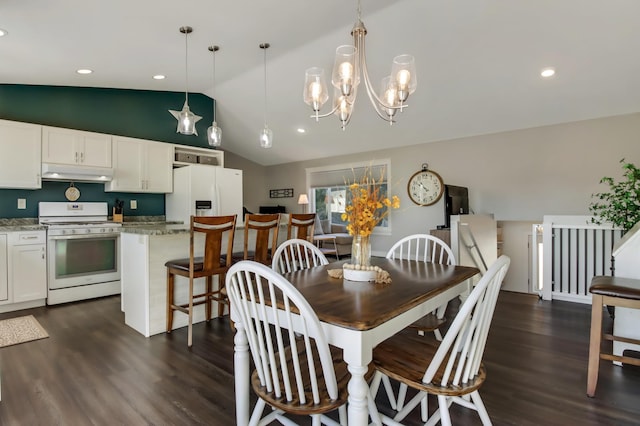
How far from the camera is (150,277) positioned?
115 inches

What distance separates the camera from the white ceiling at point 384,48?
8.95 ft

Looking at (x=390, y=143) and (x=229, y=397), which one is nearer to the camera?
(x=229, y=397)

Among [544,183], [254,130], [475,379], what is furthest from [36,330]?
[544,183]

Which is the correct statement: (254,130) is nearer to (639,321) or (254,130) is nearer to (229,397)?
(229,397)

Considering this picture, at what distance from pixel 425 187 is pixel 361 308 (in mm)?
4649

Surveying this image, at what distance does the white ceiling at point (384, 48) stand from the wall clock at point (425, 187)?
2.55ft

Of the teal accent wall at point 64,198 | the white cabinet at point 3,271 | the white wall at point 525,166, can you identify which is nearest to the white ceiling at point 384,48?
the white wall at point 525,166

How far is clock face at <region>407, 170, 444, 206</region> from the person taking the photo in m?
5.41

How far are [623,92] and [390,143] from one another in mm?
3012

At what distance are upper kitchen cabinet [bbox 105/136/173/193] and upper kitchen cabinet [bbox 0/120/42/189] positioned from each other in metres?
0.82

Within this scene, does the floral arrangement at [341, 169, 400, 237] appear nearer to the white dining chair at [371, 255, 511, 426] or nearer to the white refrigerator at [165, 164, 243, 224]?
the white dining chair at [371, 255, 511, 426]

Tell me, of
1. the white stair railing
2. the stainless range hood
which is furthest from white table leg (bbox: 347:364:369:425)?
the stainless range hood

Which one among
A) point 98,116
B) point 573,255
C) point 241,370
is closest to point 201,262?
point 241,370

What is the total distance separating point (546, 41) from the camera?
3.07 metres
